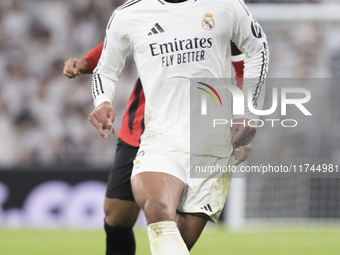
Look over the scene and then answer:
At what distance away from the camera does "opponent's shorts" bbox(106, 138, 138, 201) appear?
12.0 feet

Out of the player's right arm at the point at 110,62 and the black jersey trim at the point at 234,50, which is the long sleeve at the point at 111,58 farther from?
the black jersey trim at the point at 234,50

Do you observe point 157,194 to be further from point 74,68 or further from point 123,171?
point 74,68

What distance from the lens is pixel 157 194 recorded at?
269cm

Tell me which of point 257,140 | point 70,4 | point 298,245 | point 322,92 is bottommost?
point 298,245

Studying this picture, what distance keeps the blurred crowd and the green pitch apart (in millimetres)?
1510

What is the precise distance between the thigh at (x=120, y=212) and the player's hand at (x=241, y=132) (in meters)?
0.94

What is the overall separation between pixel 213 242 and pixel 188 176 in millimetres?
3917

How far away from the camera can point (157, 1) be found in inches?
119

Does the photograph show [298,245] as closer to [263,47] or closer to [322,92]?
[322,92]

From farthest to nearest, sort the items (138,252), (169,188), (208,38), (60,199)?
(60,199), (138,252), (208,38), (169,188)

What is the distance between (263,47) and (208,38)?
33 centimetres

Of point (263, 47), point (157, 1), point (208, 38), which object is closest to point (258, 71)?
point (263, 47)

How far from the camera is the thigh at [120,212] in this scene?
367 centimetres

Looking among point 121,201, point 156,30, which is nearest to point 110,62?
point 156,30
